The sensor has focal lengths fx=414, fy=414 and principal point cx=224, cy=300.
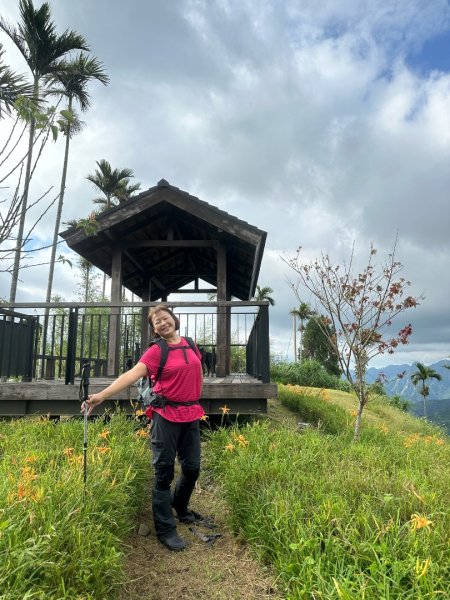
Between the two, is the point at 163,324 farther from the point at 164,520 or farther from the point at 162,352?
the point at 164,520

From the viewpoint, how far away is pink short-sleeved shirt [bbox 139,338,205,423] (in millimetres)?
3340

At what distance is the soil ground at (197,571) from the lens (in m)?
2.72

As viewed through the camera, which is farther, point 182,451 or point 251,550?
point 182,451

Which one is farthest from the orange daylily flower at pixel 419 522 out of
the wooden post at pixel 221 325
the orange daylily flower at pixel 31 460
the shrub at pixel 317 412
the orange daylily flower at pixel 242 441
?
the wooden post at pixel 221 325

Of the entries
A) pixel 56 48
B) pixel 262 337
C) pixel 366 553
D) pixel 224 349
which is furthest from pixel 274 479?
pixel 56 48

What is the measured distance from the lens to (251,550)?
Answer: 3.15 meters

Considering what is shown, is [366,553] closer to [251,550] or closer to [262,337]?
[251,550]

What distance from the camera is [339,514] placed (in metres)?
2.85

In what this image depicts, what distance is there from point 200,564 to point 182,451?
831mm

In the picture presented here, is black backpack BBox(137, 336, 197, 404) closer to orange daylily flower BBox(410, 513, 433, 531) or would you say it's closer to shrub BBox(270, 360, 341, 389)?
orange daylily flower BBox(410, 513, 433, 531)

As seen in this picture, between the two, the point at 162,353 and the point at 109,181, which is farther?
the point at 109,181

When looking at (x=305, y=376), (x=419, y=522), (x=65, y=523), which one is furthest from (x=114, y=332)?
(x=305, y=376)

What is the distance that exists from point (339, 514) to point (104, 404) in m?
4.43

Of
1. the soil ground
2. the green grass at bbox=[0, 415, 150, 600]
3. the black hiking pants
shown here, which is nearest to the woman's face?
the black hiking pants
